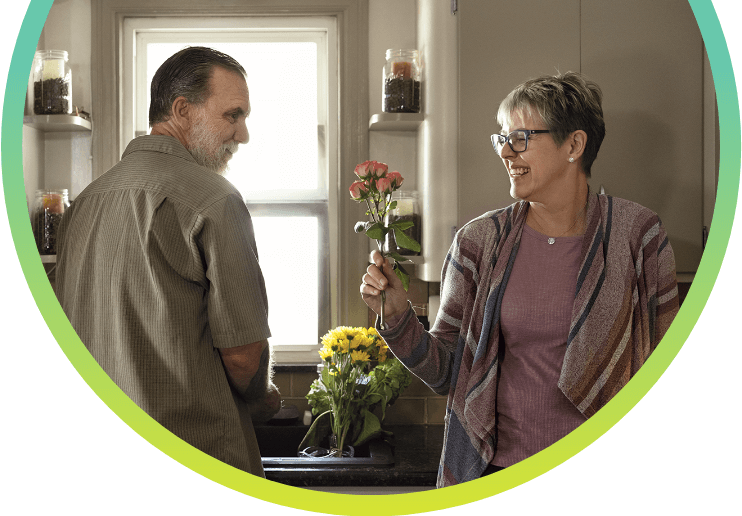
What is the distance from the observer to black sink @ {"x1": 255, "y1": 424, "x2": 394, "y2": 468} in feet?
4.73

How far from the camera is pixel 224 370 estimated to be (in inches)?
37.1

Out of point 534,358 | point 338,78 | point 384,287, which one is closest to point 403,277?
point 384,287

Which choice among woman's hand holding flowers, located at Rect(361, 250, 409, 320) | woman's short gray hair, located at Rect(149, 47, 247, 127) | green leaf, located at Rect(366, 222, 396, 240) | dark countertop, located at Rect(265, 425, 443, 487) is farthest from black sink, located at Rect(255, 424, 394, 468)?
woman's short gray hair, located at Rect(149, 47, 247, 127)

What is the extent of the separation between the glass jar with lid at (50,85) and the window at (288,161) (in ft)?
0.76

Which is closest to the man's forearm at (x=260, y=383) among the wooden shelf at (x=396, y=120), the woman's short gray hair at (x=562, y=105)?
the woman's short gray hair at (x=562, y=105)

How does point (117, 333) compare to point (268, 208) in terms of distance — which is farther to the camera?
point (268, 208)

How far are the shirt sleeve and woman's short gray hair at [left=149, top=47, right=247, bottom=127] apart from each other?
0.23 m

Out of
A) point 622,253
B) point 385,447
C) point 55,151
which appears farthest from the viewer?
point 55,151

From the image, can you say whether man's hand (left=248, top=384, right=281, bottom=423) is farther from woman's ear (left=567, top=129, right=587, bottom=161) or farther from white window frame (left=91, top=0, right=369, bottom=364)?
A: white window frame (left=91, top=0, right=369, bottom=364)

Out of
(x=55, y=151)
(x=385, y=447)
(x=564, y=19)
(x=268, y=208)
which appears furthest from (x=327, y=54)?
(x=385, y=447)

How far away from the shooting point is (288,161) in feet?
6.41

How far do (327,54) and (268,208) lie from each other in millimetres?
521

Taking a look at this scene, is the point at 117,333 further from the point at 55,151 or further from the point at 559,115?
the point at 55,151

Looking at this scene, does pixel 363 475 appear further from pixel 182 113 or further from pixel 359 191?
pixel 182 113
